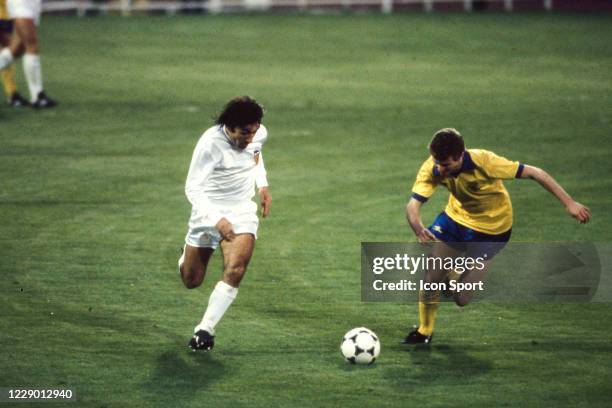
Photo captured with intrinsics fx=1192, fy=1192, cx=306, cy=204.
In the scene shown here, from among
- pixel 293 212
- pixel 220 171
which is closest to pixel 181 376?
pixel 220 171

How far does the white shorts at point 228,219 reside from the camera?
9.33 meters

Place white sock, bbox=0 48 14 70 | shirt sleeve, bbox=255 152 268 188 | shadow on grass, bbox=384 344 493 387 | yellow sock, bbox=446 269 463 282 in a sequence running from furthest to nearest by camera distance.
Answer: white sock, bbox=0 48 14 70 < shirt sleeve, bbox=255 152 268 188 < yellow sock, bbox=446 269 463 282 < shadow on grass, bbox=384 344 493 387

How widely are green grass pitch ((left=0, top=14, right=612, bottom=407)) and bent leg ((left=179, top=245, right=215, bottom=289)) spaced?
0.49 meters

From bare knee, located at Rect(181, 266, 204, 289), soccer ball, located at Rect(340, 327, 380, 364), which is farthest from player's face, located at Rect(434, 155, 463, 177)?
bare knee, located at Rect(181, 266, 204, 289)

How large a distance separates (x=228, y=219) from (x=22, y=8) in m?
12.4

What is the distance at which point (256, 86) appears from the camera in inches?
943

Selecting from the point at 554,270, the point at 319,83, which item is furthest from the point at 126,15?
the point at 554,270

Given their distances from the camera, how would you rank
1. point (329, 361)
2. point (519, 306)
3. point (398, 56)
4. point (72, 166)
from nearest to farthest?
point (329, 361), point (519, 306), point (72, 166), point (398, 56)

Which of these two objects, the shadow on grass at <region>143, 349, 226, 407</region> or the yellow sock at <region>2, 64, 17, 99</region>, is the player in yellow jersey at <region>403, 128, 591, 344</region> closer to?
the shadow on grass at <region>143, 349, 226, 407</region>

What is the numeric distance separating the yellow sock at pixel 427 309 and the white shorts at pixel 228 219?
4.64 ft

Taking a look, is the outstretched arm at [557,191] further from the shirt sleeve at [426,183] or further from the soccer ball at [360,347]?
the soccer ball at [360,347]

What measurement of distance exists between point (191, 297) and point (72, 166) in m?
6.41

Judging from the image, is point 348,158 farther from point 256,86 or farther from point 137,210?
point 256,86

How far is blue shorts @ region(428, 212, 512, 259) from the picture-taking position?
9586mm
